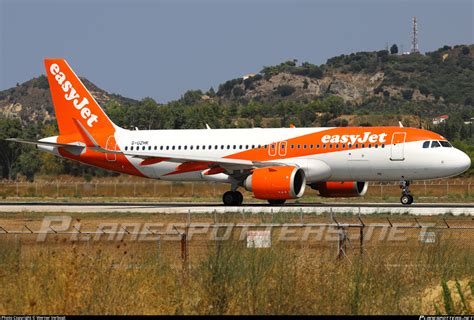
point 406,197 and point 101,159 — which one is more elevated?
point 101,159

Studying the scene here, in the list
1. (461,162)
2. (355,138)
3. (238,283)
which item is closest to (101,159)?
(355,138)

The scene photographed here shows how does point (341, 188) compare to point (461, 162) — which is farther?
point (341, 188)

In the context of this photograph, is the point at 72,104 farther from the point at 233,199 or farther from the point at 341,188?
the point at 341,188

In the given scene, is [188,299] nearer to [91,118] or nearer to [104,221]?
[104,221]

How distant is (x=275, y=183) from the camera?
42031 millimetres

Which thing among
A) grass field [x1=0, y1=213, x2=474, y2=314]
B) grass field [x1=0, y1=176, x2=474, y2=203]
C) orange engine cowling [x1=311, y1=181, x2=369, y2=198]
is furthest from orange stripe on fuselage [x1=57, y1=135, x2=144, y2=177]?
grass field [x1=0, y1=213, x2=474, y2=314]

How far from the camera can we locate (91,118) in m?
51.5

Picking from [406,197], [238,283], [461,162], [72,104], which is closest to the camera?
[238,283]

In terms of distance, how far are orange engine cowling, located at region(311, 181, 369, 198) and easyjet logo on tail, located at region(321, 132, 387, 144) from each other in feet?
9.74

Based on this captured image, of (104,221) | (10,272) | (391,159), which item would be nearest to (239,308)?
(10,272)

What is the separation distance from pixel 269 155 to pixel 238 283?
2949 cm

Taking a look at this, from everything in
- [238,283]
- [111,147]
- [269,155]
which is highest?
[111,147]

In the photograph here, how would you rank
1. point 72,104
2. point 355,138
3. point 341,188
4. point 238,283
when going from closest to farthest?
point 238,283
point 355,138
point 341,188
point 72,104

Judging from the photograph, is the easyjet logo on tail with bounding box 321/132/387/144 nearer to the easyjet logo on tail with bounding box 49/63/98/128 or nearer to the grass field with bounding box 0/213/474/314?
the easyjet logo on tail with bounding box 49/63/98/128
